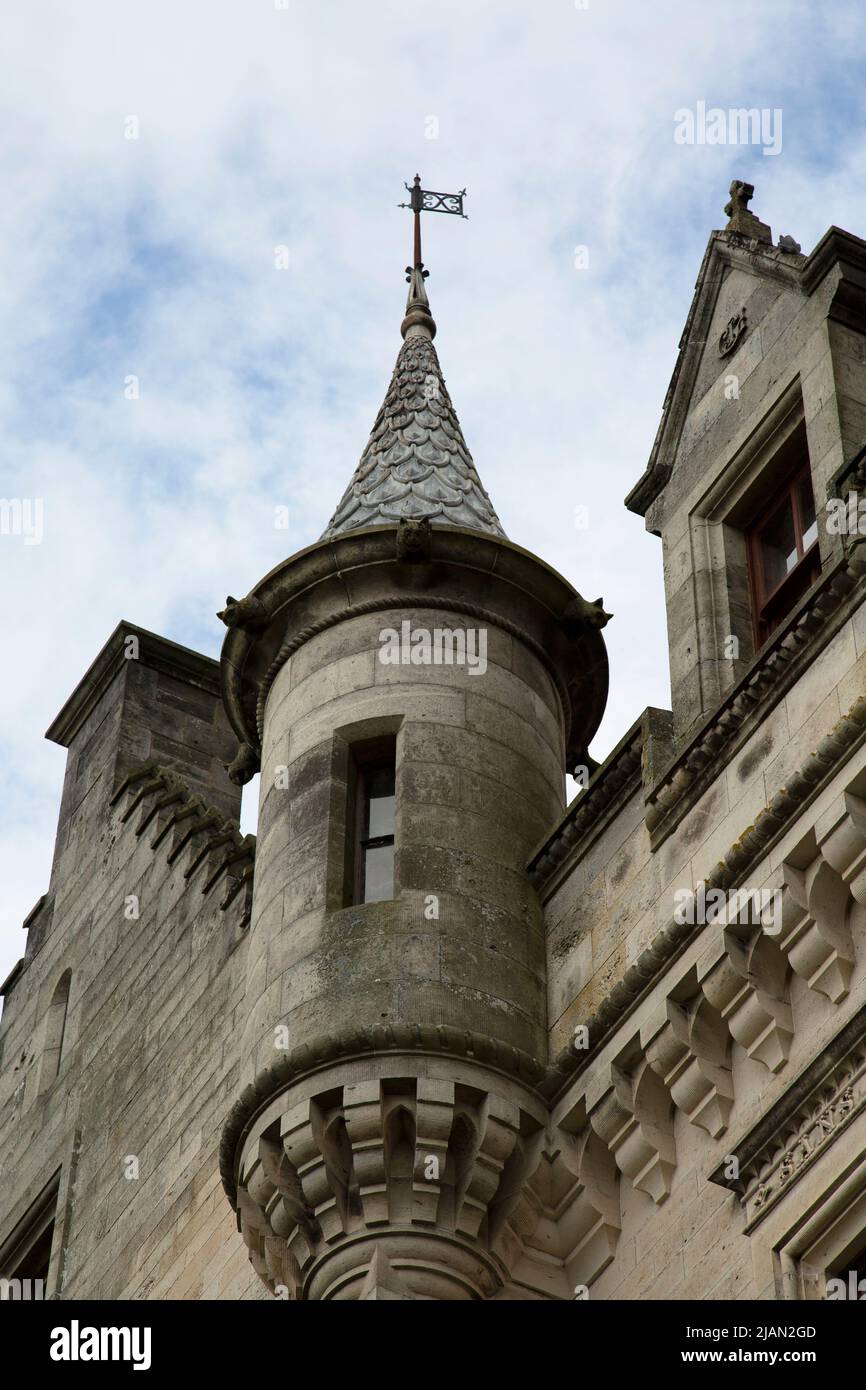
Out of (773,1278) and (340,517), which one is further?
(340,517)

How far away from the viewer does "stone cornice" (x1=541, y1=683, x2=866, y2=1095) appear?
547 inches

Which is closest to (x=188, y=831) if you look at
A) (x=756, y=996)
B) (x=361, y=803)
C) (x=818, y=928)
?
(x=361, y=803)

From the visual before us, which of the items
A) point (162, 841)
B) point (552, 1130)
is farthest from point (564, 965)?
point (162, 841)

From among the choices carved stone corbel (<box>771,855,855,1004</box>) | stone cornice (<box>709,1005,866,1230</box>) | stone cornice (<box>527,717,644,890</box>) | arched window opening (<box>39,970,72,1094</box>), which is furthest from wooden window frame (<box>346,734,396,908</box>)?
arched window opening (<box>39,970,72,1094</box>)

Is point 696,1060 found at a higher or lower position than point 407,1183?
higher

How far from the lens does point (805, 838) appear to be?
14.0 m

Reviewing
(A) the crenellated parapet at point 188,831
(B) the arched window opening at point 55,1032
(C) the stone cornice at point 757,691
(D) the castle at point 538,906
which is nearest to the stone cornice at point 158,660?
(A) the crenellated parapet at point 188,831

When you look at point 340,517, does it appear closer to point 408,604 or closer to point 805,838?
point 408,604

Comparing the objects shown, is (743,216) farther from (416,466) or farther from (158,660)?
(158,660)

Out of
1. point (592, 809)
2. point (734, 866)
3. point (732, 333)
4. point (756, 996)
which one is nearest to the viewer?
point (756, 996)

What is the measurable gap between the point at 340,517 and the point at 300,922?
340cm

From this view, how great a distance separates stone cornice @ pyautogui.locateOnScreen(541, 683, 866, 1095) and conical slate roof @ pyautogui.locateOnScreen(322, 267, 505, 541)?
151 inches

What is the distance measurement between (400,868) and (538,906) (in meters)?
0.88

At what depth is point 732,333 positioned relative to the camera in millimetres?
17609
